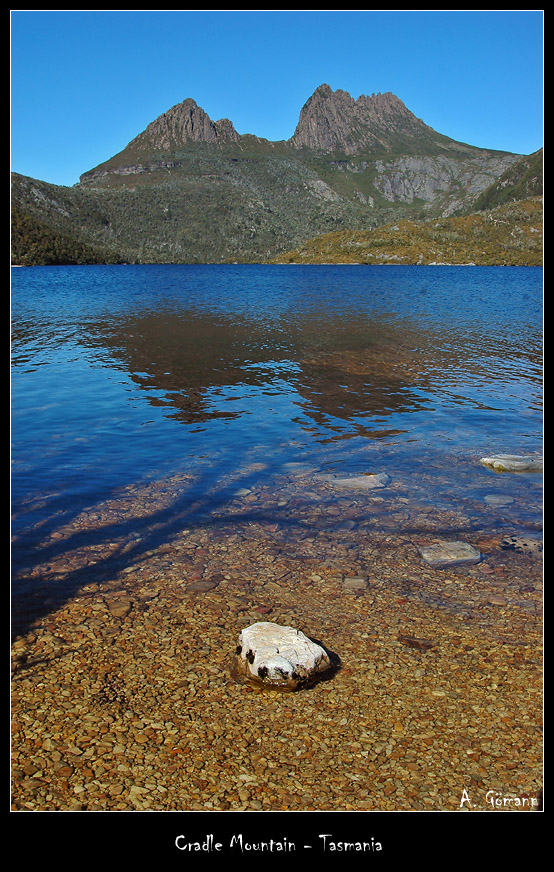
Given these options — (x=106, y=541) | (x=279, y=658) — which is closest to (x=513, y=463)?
(x=106, y=541)

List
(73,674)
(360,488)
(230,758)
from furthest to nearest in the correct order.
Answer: (360,488), (73,674), (230,758)

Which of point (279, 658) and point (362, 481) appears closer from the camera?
point (279, 658)

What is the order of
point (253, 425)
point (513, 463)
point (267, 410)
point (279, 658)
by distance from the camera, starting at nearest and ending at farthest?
point (279, 658) → point (513, 463) → point (253, 425) → point (267, 410)

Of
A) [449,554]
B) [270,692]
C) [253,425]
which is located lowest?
[270,692]

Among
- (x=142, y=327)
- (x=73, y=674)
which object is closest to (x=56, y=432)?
(x=73, y=674)

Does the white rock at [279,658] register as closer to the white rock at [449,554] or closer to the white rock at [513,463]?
the white rock at [449,554]

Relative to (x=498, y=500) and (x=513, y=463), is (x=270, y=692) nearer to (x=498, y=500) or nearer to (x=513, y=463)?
(x=498, y=500)

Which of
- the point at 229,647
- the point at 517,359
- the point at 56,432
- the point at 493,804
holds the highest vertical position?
the point at 517,359

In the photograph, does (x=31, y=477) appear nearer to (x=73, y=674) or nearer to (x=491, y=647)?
(x=73, y=674)
